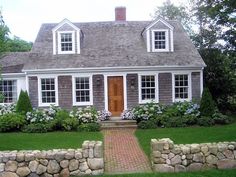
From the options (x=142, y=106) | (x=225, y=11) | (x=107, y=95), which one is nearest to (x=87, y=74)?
(x=107, y=95)

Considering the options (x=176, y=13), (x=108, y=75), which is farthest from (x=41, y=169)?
(x=176, y=13)

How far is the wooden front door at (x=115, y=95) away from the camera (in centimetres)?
2308

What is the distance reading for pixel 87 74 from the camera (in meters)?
23.0

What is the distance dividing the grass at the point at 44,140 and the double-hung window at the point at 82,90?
4349 mm

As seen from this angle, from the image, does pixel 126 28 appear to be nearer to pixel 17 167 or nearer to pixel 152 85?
pixel 152 85

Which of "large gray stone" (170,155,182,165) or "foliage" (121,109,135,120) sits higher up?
"foliage" (121,109,135,120)

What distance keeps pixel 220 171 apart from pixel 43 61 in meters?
15.1

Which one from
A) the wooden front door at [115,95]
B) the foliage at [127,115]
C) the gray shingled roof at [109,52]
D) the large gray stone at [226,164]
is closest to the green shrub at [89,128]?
the foliage at [127,115]

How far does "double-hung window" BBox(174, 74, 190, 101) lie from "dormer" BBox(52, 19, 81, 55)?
6259mm

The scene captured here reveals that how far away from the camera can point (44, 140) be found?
16.7 meters

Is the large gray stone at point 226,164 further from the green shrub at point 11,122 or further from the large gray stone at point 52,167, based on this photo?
the green shrub at point 11,122

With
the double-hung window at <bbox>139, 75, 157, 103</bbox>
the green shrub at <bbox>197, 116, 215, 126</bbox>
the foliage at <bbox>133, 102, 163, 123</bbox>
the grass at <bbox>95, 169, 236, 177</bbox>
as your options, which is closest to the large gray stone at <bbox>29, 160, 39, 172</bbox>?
the grass at <bbox>95, 169, 236, 177</bbox>

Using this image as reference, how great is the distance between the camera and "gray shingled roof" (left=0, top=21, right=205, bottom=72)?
75.9ft

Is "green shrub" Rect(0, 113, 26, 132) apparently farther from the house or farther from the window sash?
the window sash
